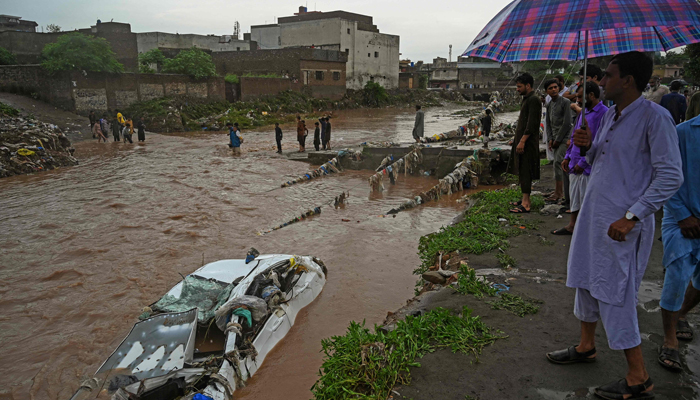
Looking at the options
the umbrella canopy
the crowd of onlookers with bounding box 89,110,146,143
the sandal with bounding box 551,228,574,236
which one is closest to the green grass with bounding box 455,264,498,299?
the sandal with bounding box 551,228,574,236

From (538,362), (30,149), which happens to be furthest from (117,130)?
(538,362)

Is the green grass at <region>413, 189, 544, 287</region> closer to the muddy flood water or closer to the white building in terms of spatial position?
the muddy flood water

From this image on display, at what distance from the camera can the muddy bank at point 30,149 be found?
14727 mm

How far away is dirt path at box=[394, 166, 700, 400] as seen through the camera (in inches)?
104

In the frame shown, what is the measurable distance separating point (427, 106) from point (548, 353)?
5238cm

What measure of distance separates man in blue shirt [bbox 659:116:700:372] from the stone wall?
1194 inches

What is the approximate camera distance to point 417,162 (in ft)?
43.9

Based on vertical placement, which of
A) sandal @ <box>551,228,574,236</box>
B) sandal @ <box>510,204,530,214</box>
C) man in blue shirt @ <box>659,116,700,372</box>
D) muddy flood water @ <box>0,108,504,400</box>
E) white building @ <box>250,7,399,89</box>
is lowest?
muddy flood water @ <box>0,108,504,400</box>

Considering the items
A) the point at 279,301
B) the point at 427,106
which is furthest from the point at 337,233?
the point at 427,106

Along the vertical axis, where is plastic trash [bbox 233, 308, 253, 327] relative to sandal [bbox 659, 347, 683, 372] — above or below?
below

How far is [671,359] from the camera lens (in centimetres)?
273

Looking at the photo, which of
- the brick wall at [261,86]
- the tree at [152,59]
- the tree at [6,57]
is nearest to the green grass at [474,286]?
the brick wall at [261,86]

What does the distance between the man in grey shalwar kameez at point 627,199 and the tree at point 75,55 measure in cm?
3032

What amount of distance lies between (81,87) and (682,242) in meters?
30.7
